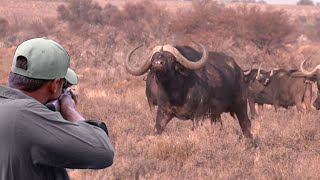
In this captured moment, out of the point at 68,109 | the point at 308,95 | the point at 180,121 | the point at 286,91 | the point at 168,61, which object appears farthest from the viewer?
the point at 286,91

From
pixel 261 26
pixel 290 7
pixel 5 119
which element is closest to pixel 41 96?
pixel 5 119

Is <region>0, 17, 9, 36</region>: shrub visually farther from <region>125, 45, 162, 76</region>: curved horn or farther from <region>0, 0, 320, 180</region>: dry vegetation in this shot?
<region>125, 45, 162, 76</region>: curved horn

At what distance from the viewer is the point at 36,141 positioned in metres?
2.28

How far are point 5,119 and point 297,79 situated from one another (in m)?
16.1

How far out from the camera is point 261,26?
107 ft

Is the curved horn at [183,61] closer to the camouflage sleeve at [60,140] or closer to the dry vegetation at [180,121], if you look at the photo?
the dry vegetation at [180,121]

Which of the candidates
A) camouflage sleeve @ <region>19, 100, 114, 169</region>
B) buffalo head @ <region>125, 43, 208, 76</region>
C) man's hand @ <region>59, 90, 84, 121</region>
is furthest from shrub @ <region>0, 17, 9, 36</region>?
camouflage sleeve @ <region>19, 100, 114, 169</region>

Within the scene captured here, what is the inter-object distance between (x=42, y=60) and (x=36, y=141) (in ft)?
1.13

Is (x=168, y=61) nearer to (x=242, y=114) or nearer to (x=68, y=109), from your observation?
(x=242, y=114)

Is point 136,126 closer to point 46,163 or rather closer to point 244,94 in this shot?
point 244,94

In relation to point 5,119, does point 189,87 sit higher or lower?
lower

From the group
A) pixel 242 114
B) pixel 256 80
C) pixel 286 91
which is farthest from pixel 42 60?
pixel 256 80

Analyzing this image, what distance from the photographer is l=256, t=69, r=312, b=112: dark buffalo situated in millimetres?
17308

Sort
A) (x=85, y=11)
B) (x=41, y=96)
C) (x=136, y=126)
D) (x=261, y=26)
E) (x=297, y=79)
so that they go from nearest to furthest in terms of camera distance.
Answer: (x=41, y=96), (x=136, y=126), (x=297, y=79), (x=261, y=26), (x=85, y=11)
